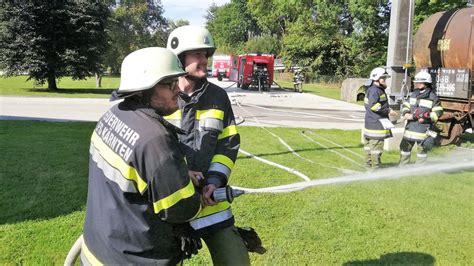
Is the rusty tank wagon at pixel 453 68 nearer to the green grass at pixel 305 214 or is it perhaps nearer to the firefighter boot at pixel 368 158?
the green grass at pixel 305 214

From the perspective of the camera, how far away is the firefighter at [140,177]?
190 cm

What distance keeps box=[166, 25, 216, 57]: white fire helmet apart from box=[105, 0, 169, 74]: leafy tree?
1607 inches

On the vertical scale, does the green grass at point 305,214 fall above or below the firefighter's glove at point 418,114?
below

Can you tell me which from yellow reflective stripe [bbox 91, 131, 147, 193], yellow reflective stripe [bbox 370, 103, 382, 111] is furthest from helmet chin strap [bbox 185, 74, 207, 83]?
yellow reflective stripe [bbox 370, 103, 382, 111]

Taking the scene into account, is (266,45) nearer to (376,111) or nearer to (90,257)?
(376,111)

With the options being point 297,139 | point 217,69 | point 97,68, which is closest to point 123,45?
point 217,69

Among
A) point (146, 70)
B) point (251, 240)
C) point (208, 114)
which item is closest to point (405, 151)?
point (251, 240)

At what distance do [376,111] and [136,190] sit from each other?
6536 millimetres

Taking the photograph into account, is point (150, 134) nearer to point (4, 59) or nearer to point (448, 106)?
point (448, 106)

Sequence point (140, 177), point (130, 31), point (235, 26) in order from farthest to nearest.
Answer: point (235, 26), point (130, 31), point (140, 177)

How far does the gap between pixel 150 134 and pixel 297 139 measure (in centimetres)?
935

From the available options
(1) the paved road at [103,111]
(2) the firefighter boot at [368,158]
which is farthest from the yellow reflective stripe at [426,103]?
(1) the paved road at [103,111]

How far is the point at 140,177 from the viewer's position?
1.91 m

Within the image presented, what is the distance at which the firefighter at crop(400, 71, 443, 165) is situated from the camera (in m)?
7.73
